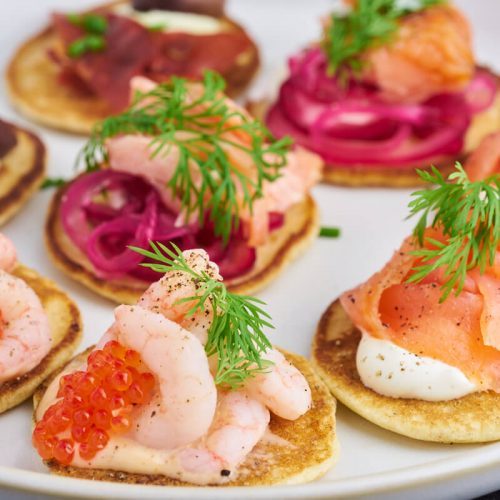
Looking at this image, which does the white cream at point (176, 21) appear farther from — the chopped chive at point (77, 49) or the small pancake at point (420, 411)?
the small pancake at point (420, 411)

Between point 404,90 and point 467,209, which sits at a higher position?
point 467,209

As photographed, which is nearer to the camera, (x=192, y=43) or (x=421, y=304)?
(x=421, y=304)

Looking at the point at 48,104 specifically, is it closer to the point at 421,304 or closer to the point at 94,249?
the point at 94,249

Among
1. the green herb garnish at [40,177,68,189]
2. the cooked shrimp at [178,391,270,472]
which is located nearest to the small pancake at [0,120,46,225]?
the green herb garnish at [40,177,68,189]

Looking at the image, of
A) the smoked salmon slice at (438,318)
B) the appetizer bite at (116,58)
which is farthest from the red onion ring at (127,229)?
the appetizer bite at (116,58)

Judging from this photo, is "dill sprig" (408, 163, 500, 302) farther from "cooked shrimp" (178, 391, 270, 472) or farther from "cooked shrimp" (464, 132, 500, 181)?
"cooked shrimp" (178, 391, 270, 472)

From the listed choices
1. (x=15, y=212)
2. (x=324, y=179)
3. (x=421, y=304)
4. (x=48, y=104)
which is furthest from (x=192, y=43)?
(x=421, y=304)

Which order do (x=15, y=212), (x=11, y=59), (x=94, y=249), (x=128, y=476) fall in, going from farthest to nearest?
1. (x=11, y=59)
2. (x=15, y=212)
3. (x=94, y=249)
4. (x=128, y=476)

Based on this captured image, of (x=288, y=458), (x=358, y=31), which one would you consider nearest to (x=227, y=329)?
(x=288, y=458)
